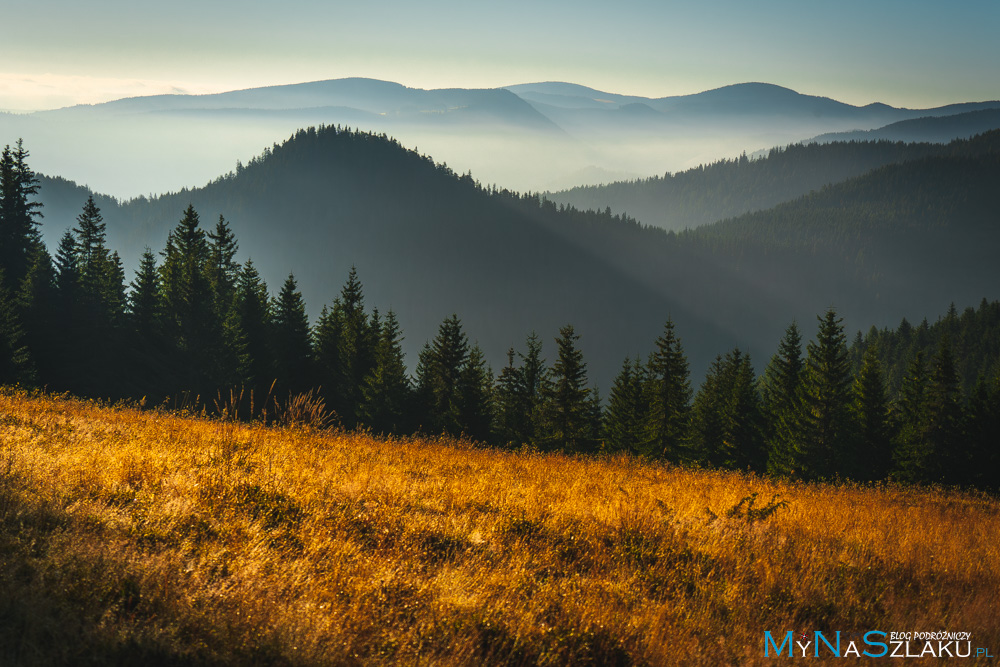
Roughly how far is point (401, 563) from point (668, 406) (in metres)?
39.8

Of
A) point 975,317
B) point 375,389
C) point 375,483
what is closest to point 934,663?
point 375,483

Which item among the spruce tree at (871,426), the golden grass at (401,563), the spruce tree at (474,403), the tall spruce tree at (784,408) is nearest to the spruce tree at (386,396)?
the spruce tree at (474,403)

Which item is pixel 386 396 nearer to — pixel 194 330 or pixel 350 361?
pixel 350 361

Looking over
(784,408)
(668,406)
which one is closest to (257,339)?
(668,406)

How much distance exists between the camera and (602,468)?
10859 mm

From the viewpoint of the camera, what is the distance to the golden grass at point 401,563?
3.65 m

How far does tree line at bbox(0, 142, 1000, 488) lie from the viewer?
38.5 metres

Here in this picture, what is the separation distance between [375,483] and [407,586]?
268cm

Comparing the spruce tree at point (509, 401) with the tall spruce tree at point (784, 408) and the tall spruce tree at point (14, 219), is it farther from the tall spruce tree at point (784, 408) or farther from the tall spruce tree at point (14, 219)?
the tall spruce tree at point (14, 219)

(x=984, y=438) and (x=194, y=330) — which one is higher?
(x=194, y=330)

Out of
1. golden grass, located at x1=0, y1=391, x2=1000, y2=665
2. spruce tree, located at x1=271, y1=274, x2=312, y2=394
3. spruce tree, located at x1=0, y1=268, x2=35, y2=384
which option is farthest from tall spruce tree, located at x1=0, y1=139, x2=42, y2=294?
golden grass, located at x1=0, y1=391, x2=1000, y2=665

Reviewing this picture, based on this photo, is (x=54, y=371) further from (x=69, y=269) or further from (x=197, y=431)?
(x=197, y=431)

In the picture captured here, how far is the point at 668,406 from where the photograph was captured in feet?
138

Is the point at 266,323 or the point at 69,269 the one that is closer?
the point at 69,269
